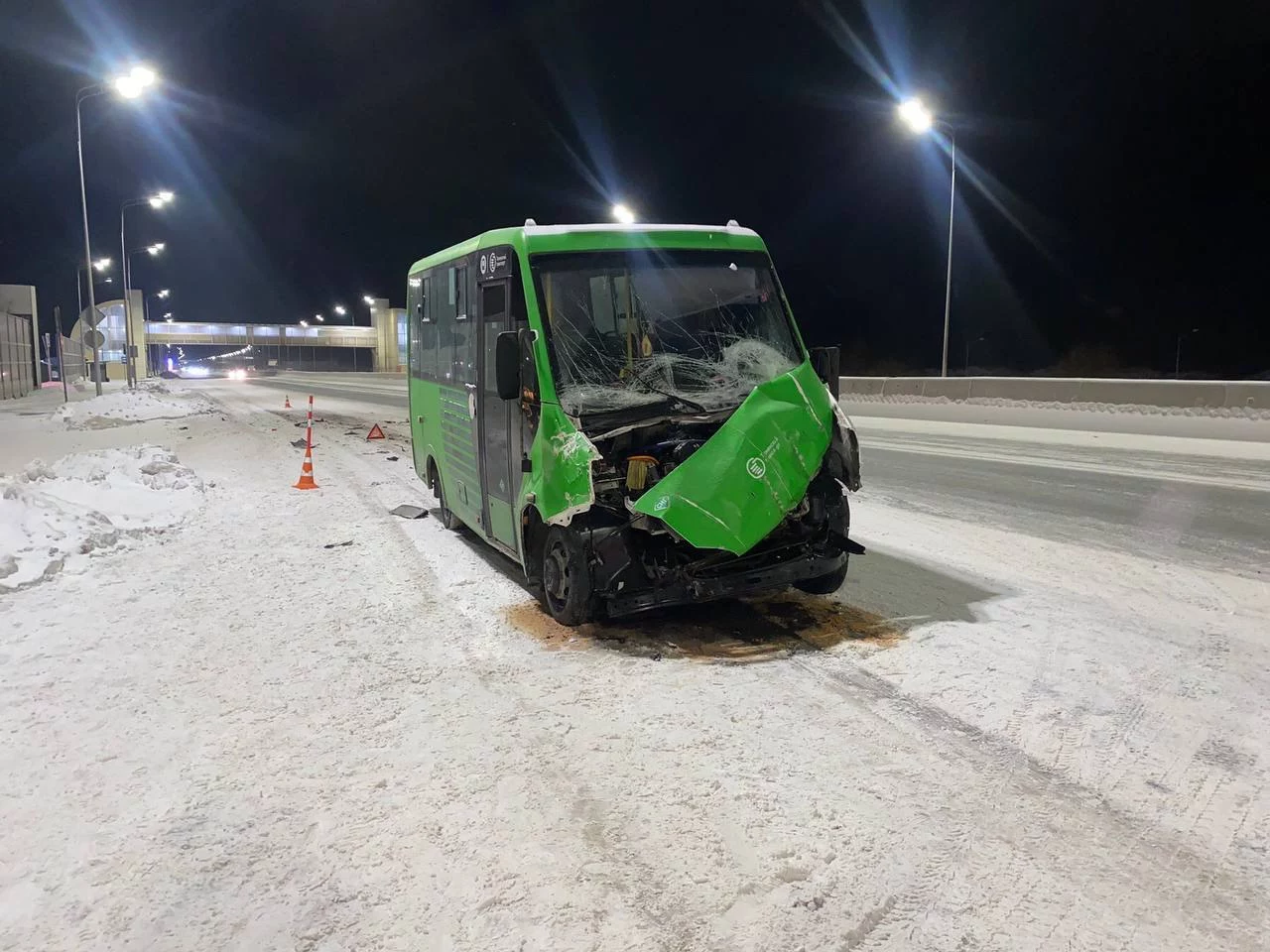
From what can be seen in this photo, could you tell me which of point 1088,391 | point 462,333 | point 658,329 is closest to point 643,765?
point 658,329

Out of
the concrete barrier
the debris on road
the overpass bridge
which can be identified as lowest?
the debris on road

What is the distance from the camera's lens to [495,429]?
22.5 feet

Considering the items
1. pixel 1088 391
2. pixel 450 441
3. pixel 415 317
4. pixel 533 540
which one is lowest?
pixel 533 540

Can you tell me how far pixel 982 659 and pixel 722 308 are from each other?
296 cm

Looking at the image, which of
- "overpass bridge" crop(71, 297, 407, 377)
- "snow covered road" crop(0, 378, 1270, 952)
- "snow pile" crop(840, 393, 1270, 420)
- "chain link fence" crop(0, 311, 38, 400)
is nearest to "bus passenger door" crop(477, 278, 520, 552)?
"snow covered road" crop(0, 378, 1270, 952)

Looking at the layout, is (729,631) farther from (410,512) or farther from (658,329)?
(410,512)

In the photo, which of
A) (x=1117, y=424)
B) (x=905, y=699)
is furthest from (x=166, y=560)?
(x=1117, y=424)

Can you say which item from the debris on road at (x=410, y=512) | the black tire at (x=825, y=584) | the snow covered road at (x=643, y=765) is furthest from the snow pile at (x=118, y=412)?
the black tire at (x=825, y=584)

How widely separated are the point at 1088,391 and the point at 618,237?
1986 centimetres

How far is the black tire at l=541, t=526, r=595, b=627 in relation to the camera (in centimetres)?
554

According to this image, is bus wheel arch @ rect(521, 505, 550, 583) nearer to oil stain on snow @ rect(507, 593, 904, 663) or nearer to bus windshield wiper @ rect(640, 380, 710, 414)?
oil stain on snow @ rect(507, 593, 904, 663)

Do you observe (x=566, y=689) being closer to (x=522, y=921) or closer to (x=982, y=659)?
(x=522, y=921)

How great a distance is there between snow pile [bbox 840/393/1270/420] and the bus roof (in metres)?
17.5

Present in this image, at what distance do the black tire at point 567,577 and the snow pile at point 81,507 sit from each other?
168 inches
